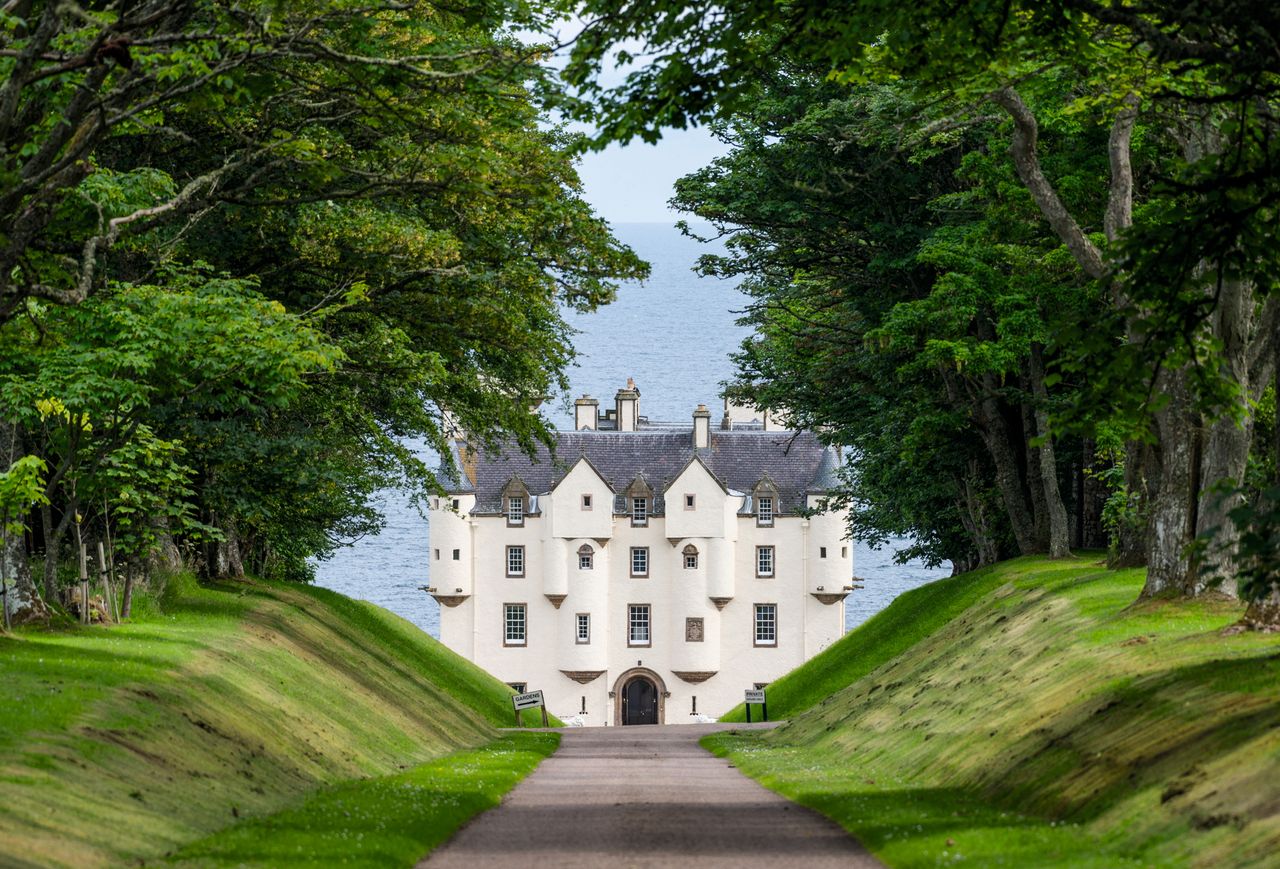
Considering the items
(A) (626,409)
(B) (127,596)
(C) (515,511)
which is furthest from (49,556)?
(A) (626,409)

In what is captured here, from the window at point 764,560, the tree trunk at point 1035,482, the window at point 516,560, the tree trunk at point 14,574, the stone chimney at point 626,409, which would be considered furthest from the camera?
the stone chimney at point 626,409

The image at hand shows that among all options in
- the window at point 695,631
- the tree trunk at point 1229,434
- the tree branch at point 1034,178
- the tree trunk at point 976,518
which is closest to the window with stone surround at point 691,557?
the window at point 695,631

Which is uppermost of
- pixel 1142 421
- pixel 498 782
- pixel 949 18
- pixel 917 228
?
pixel 917 228

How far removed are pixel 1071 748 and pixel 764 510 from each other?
85363 mm

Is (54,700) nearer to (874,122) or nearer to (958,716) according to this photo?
(958,716)

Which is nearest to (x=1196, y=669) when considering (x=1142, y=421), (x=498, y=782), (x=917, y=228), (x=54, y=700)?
(x=1142, y=421)

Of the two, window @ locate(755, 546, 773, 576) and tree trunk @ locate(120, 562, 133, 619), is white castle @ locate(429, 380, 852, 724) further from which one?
tree trunk @ locate(120, 562, 133, 619)

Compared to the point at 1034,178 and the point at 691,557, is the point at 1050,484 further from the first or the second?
the point at 691,557

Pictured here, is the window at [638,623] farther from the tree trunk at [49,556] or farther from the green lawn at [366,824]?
the green lawn at [366,824]

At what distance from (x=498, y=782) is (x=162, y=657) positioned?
646 centimetres

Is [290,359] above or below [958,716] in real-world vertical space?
above

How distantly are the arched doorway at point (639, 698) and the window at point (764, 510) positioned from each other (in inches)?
451

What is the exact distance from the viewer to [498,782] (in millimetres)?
28375

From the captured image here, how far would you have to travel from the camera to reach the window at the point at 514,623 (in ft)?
340
